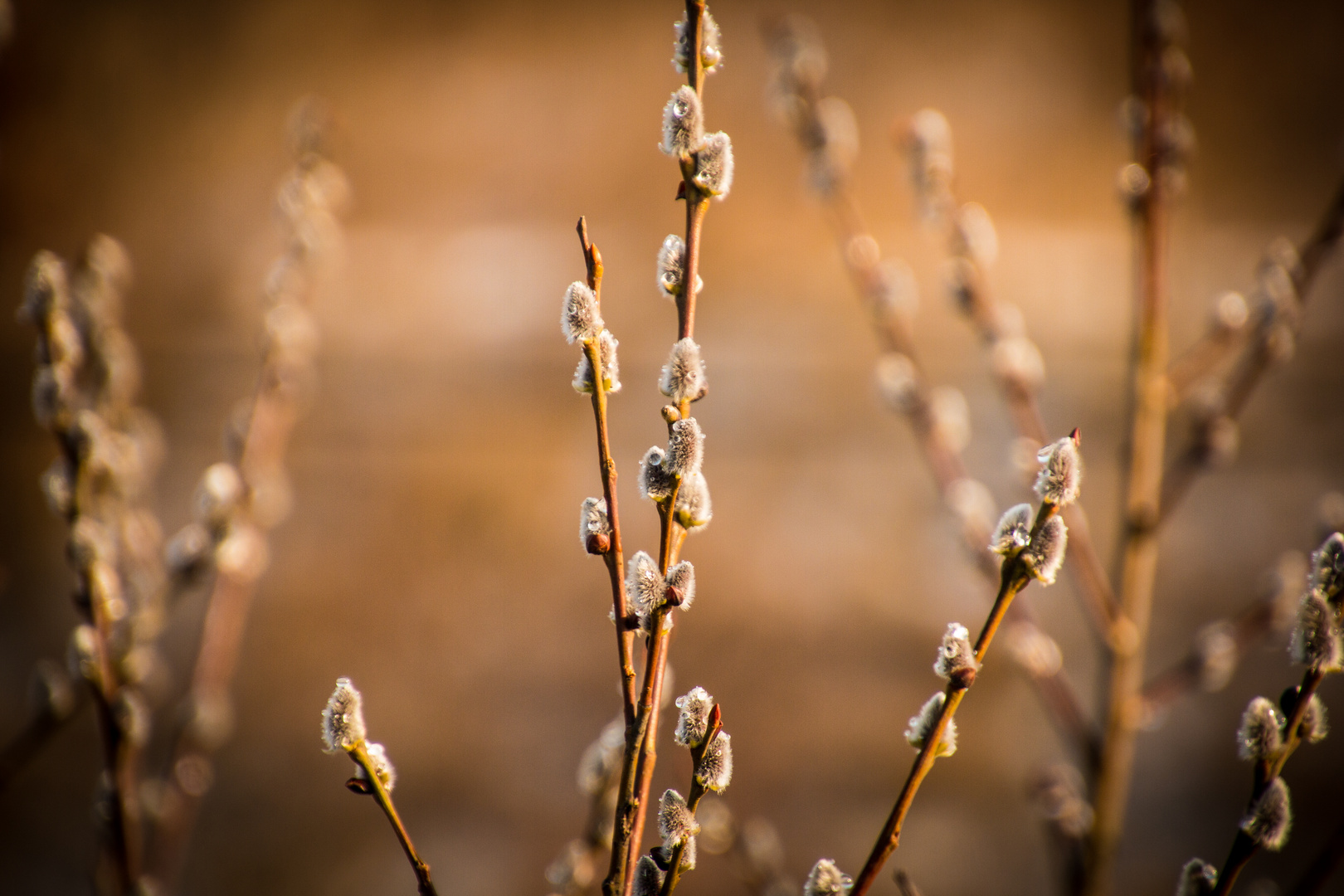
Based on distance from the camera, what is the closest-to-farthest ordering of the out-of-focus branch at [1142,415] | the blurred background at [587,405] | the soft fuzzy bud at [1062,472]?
the soft fuzzy bud at [1062,472] → the out-of-focus branch at [1142,415] → the blurred background at [587,405]

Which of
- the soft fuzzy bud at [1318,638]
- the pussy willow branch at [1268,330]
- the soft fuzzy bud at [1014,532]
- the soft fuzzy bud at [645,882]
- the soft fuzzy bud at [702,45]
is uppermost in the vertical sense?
the pussy willow branch at [1268,330]

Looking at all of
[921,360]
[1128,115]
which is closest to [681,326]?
[1128,115]

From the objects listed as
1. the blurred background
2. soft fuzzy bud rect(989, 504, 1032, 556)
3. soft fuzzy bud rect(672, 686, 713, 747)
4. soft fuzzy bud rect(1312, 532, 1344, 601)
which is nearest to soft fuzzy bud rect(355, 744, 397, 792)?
soft fuzzy bud rect(672, 686, 713, 747)

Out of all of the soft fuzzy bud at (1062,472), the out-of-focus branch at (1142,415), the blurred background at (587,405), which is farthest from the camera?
the blurred background at (587,405)

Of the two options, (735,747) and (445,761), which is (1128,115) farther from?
(445,761)

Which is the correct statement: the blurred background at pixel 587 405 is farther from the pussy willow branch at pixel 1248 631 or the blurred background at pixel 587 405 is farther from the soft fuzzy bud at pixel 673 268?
the soft fuzzy bud at pixel 673 268

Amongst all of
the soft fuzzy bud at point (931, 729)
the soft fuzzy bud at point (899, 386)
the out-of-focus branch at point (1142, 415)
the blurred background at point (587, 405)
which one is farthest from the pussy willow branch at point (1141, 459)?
the blurred background at point (587, 405)

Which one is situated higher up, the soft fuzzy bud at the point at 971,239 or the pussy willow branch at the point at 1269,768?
the soft fuzzy bud at the point at 971,239
